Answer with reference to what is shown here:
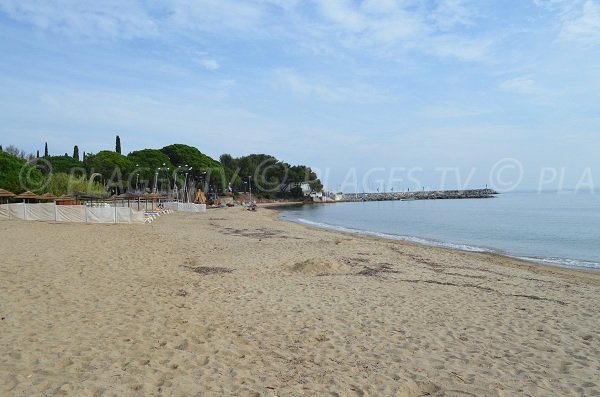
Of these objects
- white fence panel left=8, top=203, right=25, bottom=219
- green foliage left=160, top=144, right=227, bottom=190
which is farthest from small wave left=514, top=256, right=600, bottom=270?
green foliage left=160, top=144, right=227, bottom=190

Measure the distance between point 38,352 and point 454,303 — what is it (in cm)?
800

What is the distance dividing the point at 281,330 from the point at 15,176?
1759 inches

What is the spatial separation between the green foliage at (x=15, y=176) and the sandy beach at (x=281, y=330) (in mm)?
33385

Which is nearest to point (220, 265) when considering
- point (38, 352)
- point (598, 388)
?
point (38, 352)

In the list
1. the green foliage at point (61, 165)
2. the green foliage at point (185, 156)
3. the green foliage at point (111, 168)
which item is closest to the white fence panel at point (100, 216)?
the green foliage at point (111, 168)

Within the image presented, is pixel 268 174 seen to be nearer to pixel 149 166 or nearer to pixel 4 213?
pixel 149 166

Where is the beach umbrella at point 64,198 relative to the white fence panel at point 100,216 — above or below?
above

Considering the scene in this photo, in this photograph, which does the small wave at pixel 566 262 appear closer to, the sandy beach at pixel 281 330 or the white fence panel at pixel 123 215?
the sandy beach at pixel 281 330

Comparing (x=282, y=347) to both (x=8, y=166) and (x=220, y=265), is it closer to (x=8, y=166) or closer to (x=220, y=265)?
(x=220, y=265)

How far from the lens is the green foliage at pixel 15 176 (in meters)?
41.7

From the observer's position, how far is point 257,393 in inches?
187

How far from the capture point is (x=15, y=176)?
42.4 m

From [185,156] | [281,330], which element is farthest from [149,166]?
[281,330]

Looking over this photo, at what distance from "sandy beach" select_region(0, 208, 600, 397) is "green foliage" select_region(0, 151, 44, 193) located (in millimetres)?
33385
